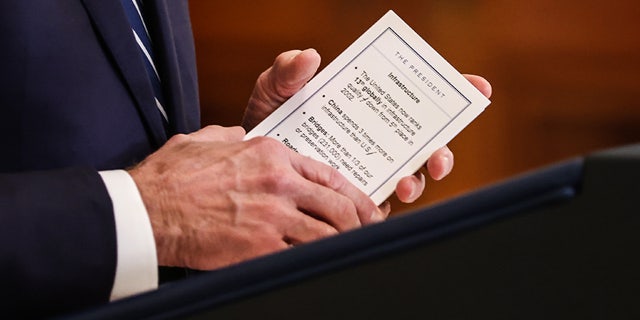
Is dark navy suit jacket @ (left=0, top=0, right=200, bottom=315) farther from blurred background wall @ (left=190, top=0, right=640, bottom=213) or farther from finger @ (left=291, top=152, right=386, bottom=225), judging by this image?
blurred background wall @ (left=190, top=0, right=640, bottom=213)

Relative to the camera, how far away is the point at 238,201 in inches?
29.2

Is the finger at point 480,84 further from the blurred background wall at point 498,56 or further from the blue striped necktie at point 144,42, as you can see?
the blurred background wall at point 498,56

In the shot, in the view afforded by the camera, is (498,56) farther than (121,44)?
Yes

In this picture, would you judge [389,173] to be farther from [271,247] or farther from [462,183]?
[462,183]

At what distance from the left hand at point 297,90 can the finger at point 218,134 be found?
0.28 feet

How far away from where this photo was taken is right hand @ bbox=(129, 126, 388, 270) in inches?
27.9

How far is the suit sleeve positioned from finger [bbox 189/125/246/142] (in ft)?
0.73

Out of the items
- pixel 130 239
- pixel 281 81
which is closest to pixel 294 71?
pixel 281 81

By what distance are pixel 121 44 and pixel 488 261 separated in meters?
0.59

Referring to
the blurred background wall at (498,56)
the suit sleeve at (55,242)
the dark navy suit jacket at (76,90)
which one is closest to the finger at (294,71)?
the dark navy suit jacket at (76,90)

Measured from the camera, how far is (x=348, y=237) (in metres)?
0.33

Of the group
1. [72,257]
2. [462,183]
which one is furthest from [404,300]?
[462,183]

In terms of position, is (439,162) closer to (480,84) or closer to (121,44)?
(480,84)

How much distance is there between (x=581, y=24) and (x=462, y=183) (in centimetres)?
58
